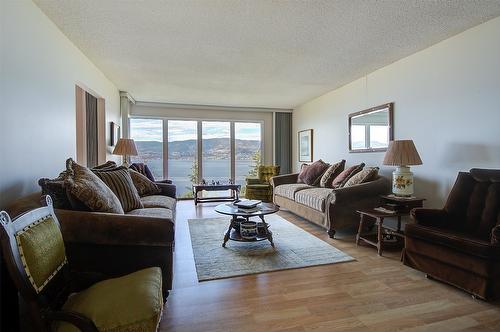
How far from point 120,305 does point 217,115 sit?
6185 millimetres

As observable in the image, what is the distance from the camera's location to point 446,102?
3219 millimetres

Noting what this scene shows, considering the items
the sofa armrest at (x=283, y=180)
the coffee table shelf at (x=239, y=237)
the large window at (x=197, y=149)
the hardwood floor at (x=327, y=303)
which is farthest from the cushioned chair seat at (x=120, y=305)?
the large window at (x=197, y=149)

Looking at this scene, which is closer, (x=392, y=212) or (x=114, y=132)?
(x=392, y=212)

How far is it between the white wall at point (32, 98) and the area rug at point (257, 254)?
5.54 feet

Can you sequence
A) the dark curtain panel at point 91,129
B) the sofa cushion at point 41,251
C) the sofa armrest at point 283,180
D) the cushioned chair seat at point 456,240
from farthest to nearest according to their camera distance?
the sofa armrest at point 283,180 → the dark curtain panel at point 91,129 → the cushioned chair seat at point 456,240 → the sofa cushion at point 41,251

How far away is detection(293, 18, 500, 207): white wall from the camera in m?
2.78

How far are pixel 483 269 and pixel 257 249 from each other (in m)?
1.98

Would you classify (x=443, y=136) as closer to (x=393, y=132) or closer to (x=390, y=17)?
(x=393, y=132)

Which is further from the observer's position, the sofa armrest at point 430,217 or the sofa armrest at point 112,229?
the sofa armrest at point 430,217

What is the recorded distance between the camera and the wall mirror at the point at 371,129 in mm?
4137

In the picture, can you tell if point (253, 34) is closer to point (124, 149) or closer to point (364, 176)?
point (364, 176)

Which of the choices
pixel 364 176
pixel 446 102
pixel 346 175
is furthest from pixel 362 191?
pixel 446 102

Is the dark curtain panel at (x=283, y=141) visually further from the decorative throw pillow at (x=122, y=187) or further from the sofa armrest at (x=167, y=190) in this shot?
the decorative throw pillow at (x=122, y=187)

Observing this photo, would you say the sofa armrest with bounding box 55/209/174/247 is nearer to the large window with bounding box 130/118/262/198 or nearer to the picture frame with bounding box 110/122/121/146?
the picture frame with bounding box 110/122/121/146
